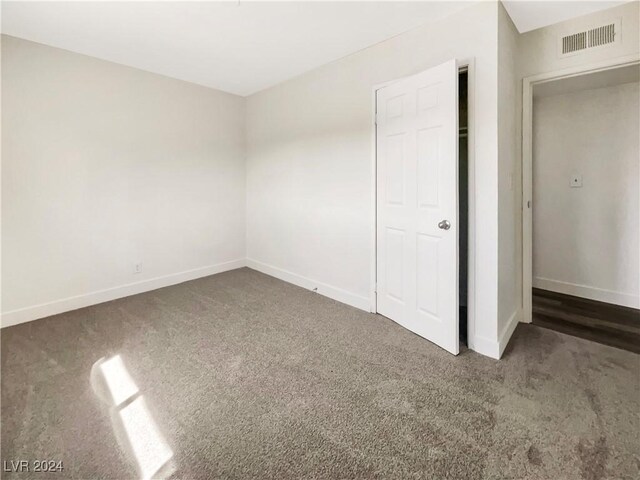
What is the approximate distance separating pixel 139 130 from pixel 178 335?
2.41 m

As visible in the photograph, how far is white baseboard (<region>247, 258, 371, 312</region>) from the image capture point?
3150mm

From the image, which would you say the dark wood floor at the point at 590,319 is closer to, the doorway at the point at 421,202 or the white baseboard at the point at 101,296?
the doorway at the point at 421,202

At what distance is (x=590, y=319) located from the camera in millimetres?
2840

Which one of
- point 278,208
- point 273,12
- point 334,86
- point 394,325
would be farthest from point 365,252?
point 273,12

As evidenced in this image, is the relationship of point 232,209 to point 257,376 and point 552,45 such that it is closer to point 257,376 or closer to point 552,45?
point 257,376

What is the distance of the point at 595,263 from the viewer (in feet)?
10.8

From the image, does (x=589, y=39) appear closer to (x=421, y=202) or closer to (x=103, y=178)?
(x=421, y=202)

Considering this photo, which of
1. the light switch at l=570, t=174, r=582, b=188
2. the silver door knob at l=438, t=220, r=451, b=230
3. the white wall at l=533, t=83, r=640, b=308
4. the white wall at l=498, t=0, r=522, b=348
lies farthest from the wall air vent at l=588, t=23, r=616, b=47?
the silver door knob at l=438, t=220, r=451, b=230

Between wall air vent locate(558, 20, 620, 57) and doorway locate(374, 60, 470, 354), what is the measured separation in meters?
0.75

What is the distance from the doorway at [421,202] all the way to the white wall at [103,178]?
2.49 meters

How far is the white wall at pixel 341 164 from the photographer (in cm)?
221

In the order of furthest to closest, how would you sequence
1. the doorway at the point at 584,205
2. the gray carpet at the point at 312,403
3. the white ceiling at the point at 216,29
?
the doorway at the point at 584,205 → the white ceiling at the point at 216,29 → the gray carpet at the point at 312,403

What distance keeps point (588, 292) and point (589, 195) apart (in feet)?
3.46

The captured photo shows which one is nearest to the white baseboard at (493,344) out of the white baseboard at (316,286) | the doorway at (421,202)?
the doorway at (421,202)
